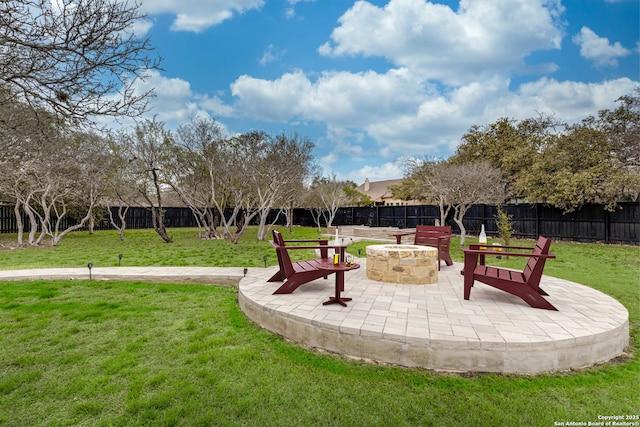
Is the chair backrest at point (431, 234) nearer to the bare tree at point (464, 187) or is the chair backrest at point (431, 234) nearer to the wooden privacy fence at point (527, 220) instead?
the bare tree at point (464, 187)

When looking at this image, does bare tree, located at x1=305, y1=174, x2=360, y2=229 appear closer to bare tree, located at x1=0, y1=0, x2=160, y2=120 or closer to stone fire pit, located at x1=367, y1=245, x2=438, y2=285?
stone fire pit, located at x1=367, y1=245, x2=438, y2=285

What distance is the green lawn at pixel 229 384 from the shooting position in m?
2.06

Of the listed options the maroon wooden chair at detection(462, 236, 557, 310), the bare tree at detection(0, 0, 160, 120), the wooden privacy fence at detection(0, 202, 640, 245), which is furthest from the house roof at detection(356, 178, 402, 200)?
the bare tree at detection(0, 0, 160, 120)

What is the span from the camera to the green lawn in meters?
2.06

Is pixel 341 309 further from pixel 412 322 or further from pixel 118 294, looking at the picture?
pixel 118 294

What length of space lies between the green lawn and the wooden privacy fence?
10.3m

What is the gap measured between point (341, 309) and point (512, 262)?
263 inches

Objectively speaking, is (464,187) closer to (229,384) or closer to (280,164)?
(280,164)

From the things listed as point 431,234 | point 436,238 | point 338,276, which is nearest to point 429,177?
point 431,234

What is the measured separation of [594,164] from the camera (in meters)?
11.8

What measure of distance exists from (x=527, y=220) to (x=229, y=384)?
1510 centimetres

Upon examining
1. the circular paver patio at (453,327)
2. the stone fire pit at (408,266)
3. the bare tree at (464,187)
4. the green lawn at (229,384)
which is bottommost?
the green lawn at (229,384)

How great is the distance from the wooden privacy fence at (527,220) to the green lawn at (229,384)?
33.7 feet

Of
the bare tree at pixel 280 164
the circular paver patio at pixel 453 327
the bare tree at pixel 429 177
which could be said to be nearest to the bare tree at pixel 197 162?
the bare tree at pixel 280 164
